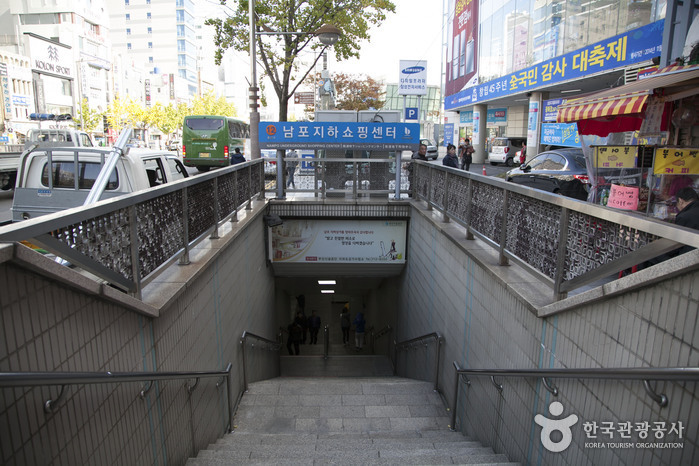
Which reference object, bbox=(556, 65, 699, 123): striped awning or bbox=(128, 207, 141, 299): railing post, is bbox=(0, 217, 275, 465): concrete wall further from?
bbox=(556, 65, 699, 123): striped awning

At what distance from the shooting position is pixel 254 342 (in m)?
8.68

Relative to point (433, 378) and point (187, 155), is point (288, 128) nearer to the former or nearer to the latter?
point (433, 378)

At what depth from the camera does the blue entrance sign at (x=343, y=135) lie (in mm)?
9922

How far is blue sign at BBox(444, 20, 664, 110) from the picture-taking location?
13211 mm

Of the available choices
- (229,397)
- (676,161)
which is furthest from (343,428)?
(676,161)

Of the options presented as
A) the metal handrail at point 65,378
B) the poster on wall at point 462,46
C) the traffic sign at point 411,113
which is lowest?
the metal handrail at point 65,378

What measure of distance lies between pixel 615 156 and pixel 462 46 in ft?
94.3

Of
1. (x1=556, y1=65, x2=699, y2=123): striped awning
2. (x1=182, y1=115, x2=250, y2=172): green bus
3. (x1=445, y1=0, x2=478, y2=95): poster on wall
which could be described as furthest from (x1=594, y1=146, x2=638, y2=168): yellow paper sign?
(x1=445, y1=0, x2=478, y2=95): poster on wall

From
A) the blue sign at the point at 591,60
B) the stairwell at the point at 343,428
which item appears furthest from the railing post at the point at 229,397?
the blue sign at the point at 591,60

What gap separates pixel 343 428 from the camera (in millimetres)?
6180

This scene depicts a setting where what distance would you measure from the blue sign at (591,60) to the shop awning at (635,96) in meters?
8.72

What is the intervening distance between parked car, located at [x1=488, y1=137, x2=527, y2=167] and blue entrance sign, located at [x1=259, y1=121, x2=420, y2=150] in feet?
68.8

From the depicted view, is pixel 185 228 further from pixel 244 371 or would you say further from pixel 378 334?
pixel 378 334

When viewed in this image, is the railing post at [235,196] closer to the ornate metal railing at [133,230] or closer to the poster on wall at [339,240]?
the ornate metal railing at [133,230]
